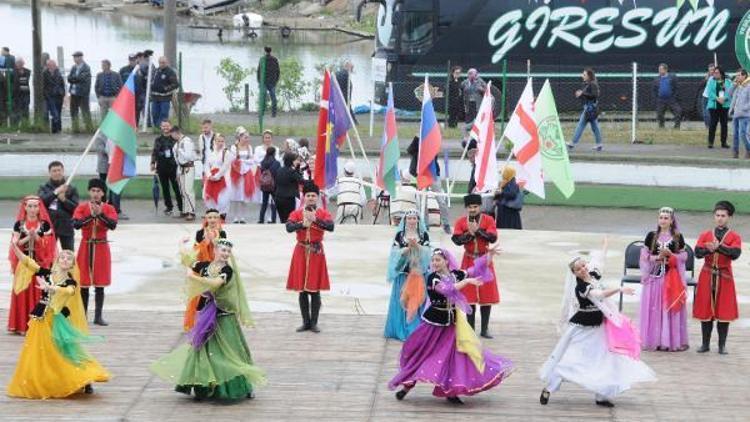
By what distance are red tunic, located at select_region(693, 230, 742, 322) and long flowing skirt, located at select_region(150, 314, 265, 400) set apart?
5.00 m

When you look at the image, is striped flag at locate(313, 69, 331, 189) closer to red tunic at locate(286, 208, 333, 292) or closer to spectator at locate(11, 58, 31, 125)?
red tunic at locate(286, 208, 333, 292)

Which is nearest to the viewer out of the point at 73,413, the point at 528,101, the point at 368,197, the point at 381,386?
the point at 73,413

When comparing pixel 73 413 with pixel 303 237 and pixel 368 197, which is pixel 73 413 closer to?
pixel 303 237

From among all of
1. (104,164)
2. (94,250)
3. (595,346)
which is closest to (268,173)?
(104,164)

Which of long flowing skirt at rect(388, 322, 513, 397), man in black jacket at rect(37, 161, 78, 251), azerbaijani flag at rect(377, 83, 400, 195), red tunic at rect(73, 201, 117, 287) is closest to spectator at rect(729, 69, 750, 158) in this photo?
azerbaijani flag at rect(377, 83, 400, 195)

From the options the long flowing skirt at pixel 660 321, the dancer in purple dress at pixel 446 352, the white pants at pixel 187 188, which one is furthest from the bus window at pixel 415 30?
the dancer in purple dress at pixel 446 352

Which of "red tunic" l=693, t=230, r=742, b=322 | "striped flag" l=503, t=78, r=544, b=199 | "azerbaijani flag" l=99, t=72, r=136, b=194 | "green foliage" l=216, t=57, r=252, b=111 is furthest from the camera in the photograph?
"green foliage" l=216, t=57, r=252, b=111

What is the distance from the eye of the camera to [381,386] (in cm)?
1548

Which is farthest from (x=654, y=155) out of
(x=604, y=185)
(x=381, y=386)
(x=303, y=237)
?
(x=381, y=386)

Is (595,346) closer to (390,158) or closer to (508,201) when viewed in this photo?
(508,201)

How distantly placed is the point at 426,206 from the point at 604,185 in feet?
19.1

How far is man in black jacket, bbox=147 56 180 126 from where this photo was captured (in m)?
32.3

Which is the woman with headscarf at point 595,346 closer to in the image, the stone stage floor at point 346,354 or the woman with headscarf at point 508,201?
the stone stage floor at point 346,354

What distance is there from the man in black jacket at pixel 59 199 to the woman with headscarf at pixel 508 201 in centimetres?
638
